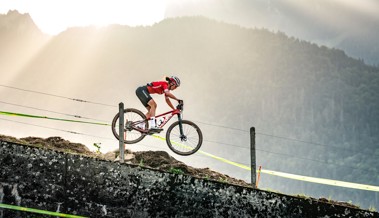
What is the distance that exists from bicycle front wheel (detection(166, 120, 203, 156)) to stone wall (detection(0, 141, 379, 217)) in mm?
1964

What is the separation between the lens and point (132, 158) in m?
13.6

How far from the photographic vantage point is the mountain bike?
13.3 meters

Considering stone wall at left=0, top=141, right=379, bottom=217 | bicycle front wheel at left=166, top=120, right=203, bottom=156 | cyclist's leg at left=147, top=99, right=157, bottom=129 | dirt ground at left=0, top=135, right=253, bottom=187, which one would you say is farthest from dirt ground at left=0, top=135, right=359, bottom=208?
stone wall at left=0, top=141, right=379, bottom=217

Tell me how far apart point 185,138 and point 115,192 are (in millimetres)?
2949

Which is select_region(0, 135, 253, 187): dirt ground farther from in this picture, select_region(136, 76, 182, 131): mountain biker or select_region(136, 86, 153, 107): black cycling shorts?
select_region(136, 86, 153, 107): black cycling shorts

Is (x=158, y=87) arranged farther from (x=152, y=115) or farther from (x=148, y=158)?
(x=148, y=158)

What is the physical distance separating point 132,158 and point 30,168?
3.41 metres

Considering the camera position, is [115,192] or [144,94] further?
[144,94]

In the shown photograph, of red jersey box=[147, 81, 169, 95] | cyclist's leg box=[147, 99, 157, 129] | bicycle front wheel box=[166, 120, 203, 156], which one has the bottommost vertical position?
bicycle front wheel box=[166, 120, 203, 156]

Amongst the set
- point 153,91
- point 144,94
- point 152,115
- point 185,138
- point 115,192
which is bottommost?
point 115,192

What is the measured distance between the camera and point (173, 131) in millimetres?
13609

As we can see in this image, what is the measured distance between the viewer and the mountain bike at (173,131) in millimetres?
13297

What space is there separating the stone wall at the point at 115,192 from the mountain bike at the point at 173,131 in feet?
6.45

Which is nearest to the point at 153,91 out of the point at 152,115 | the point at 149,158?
the point at 152,115
